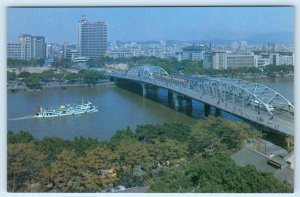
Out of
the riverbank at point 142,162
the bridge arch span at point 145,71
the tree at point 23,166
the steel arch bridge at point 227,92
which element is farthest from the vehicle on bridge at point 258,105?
the tree at point 23,166

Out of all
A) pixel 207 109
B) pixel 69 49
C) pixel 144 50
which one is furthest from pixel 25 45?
pixel 207 109

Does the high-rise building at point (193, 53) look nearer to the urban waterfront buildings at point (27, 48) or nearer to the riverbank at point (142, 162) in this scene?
the riverbank at point (142, 162)

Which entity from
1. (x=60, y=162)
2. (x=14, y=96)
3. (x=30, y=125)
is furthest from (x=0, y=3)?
(x=60, y=162)

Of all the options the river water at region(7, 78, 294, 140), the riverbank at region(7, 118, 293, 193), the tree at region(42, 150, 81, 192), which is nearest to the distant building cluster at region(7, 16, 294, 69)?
the river water at region(7, 78, 294, 140)

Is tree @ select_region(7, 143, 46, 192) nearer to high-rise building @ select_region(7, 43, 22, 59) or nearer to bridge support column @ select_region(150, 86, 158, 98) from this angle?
high-rise building @ select_region(7, 43, 22, 59)

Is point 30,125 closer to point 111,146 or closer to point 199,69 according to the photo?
point 111,146

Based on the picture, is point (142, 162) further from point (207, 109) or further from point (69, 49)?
point (69, 49)
